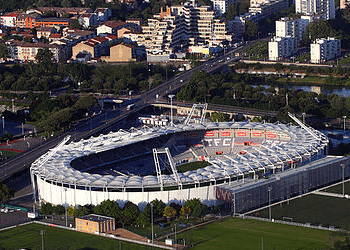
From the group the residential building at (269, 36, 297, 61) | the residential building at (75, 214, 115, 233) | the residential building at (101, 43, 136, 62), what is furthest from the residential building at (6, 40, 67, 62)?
the residential building at (75, 214, 115, 233)

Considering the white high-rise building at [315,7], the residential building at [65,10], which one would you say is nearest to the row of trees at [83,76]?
the residential building at [65,10]

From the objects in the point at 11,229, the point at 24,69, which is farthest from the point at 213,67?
the point at 11,229

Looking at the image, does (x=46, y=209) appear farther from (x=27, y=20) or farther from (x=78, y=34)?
(x=27, y=20)

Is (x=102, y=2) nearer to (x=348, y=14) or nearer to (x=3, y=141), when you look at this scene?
(x=348, y=14)

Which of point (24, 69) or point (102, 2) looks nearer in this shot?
point (24, 69)

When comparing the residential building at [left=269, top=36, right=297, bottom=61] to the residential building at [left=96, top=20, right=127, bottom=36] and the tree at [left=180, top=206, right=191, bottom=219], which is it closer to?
the residential building at [left=96, top=20, right=127, bottom=36]

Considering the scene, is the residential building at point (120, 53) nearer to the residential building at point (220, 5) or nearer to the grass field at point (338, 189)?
the residential building at point (220, 5)

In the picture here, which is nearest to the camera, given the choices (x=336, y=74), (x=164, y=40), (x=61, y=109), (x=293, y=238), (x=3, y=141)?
(x=293, y=238)
